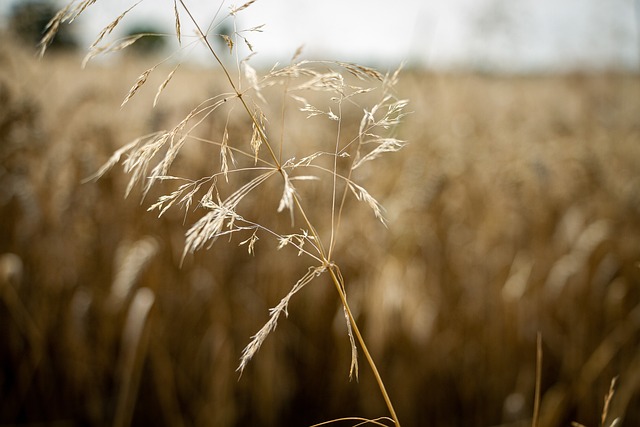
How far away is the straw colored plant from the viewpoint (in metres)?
0.32

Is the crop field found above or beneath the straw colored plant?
beneath

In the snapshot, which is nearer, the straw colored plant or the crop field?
the straw colored plant

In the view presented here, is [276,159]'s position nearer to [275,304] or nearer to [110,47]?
[110,47]

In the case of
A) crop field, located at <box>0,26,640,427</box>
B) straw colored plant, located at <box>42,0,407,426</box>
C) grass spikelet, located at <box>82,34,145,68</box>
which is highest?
grass spikelet, located at <box>82,34,145,68</box>

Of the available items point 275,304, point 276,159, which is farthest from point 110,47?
point 275,304

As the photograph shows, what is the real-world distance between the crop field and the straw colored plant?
43 millimetres

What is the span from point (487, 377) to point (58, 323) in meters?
1.21

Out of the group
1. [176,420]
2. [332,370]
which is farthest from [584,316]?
[176,420]

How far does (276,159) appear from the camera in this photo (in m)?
0.32

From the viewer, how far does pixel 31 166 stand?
58.4 inches

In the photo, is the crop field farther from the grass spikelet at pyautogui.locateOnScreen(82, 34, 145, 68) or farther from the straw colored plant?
the grass spikelet at pyautogui.locateOnScreen(82, 34, 145, 68)

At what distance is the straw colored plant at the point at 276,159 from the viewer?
0.32m

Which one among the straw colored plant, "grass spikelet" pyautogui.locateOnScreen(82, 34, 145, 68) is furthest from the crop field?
"grass spikelet" pyautogui.locateOnScreen(82, 34, 145, 68)

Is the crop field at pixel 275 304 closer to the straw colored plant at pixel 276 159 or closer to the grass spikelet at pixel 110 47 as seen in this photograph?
the straw colored plant at pixel 276 159
